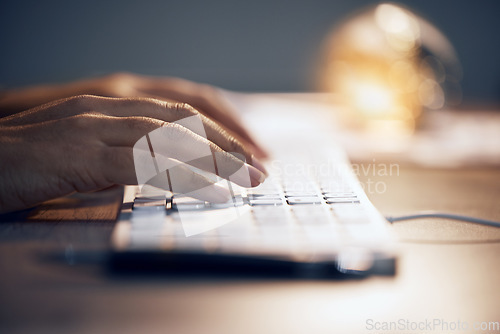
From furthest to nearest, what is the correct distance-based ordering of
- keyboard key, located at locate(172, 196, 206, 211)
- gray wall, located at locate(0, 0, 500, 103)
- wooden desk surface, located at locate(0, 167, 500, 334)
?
gray wall, located at locate(0, 0, 500, 103) → keyboard key, located at locate(172, 196, 206, 211) → wooden desk surface, located at locate(0, 167, 500, 334)

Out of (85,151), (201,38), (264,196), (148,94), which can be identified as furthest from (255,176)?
(201,38)

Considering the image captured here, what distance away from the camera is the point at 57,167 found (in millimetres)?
408

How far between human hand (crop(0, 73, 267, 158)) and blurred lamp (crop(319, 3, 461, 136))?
0.25 metres

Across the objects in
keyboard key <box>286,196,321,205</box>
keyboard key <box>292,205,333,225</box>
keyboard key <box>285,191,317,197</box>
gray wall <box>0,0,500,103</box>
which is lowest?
keyboard key <box>292,205,333,225</box>

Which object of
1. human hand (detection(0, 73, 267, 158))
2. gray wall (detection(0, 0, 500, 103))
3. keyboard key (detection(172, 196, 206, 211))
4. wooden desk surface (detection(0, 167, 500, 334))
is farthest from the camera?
gray wall (detection(0, 0, 500, 103))

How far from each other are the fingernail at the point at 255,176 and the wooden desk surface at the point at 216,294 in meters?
0.13

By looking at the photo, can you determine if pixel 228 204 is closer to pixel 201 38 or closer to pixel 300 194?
pixel 300 194

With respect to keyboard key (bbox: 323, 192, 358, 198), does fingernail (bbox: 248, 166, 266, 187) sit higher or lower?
higher

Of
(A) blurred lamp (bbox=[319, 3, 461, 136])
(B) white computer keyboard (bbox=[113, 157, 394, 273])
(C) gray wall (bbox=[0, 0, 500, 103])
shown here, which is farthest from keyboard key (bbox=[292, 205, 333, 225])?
(C) gray wall (bbox=[0, 0, 500, 103])

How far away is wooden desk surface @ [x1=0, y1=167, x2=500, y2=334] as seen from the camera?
27cm

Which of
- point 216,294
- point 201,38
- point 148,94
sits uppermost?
point 201,38

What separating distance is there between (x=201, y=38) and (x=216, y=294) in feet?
3.88

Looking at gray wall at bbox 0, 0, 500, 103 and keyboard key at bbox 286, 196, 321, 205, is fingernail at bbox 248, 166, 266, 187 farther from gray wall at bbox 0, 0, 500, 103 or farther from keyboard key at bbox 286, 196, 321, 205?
gray wall at bbox 0, 0, 500, 103

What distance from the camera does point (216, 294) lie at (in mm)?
300
